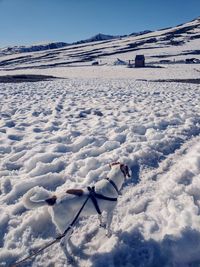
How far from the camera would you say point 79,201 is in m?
4.03

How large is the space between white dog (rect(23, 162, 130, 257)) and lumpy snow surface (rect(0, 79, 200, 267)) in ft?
1.38

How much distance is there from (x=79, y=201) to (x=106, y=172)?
2.44m

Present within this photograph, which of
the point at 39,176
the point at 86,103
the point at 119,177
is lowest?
the point at 86,103

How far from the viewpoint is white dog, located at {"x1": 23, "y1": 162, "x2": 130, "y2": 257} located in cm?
388

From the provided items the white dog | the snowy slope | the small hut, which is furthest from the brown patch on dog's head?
the snowy slope

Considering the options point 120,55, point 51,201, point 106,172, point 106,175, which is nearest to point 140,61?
point 120,55

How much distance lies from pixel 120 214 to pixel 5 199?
7.05 ft

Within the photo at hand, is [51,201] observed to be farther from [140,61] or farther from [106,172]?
[140,61]

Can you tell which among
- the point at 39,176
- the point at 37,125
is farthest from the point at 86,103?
the point at 39,176

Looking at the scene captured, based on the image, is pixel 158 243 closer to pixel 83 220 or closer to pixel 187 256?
pixel 187 256

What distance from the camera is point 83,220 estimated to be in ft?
16.0

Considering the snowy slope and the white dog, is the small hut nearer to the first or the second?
the snowy slope

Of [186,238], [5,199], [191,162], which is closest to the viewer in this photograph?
[186,238]

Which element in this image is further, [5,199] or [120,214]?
[5,199]
